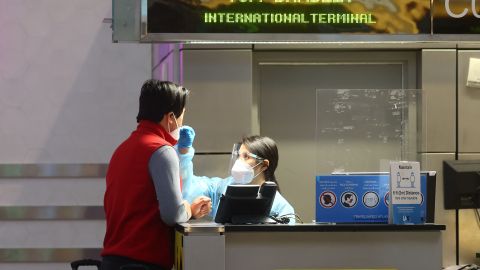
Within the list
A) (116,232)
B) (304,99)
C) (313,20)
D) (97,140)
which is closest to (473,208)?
(304,99)

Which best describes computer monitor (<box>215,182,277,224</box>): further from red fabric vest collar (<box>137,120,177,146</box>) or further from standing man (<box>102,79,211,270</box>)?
red fabric vest collar (<box>137,120,177,146</box>)

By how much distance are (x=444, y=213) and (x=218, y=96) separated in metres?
1.56

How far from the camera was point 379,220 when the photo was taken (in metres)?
3.62

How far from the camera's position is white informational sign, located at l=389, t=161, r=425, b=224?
11.6 feet

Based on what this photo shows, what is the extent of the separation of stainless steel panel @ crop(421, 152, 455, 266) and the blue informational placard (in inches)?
67.4

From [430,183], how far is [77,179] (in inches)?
130

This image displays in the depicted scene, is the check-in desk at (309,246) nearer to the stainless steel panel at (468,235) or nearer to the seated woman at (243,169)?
the seated woman at (243,169)

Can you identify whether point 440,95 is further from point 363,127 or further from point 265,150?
point 363,127

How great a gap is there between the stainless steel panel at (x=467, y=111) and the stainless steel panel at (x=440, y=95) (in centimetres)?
4

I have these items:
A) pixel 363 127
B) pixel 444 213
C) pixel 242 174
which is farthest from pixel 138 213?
pixel 444 213

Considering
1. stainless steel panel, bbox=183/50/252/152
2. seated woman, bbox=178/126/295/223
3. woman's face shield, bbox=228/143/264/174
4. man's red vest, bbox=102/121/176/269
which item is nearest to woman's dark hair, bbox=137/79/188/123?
man's red vest, bbox=102/121/176/269

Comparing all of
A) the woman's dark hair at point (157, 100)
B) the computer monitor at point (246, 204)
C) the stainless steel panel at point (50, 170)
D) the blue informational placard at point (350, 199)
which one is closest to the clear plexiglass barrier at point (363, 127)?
the blue informational placard at point (350, 199)

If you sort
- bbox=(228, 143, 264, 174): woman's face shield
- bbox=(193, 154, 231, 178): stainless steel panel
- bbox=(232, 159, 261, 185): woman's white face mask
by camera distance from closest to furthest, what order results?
Answer: bbox=(232, 159, 261, 185): woman's white face mask
bbox=(228, 143, 264, 174): woman's face shield
bbox=(193, 154, 231, 178): stainless steel panel

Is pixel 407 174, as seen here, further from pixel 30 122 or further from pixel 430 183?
pixel 30 122
